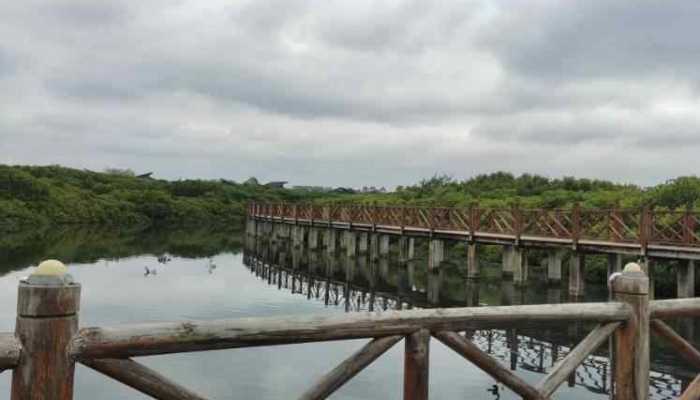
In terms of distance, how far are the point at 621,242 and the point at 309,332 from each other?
58.2 ft

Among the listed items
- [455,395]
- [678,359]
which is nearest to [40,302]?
[455,395]

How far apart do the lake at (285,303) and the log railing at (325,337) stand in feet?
1.64

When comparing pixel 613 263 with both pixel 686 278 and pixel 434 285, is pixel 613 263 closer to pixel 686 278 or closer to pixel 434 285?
pixel 686 278

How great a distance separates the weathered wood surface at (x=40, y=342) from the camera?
238 centimetres

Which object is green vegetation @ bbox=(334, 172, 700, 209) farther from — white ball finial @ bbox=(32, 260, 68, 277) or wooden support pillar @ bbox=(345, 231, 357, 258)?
white ball finial @ bbox=(32, 260, 68, 277)

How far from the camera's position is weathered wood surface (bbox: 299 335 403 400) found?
294cm

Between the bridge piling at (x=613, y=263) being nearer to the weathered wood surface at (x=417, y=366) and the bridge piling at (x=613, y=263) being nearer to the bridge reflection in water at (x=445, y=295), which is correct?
the bridge reflection in water at (x=445, y=295)

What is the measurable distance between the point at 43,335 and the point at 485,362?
2.18 meters

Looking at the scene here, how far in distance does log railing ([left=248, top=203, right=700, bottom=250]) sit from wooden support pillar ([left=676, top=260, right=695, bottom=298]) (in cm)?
55

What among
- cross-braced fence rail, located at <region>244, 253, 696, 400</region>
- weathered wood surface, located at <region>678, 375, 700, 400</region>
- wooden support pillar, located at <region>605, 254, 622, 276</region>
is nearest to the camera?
weathered wood surface, located at <region>678, 375, 700, 400</region>

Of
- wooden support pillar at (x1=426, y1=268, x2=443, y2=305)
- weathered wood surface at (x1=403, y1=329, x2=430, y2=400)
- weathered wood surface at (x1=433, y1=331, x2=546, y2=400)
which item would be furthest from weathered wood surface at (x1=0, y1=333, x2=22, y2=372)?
wooden support pillar at (x1=426, y1=268, x2=443, y2=305)

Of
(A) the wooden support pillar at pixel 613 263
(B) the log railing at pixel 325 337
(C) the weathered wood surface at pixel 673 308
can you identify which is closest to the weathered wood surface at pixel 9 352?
(B) the log railing at pixel 325 337

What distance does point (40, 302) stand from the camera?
2375mm

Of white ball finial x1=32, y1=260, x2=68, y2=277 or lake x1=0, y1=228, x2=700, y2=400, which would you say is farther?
lake x1=0, y1=228, x2=700, y2=400
